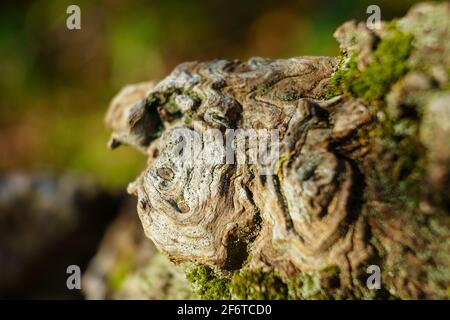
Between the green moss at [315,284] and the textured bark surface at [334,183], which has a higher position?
the textured bark surface at [334,183]

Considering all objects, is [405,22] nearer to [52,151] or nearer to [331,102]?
[331,102]

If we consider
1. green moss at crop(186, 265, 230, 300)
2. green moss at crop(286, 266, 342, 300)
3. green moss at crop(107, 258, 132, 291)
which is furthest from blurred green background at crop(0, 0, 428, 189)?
green moss at crop(286, 266, 342, 300)

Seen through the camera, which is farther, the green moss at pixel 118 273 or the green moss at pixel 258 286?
the green moss at pixel 118 273

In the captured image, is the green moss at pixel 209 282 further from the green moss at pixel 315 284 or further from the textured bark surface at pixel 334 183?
the green moss at pixel 315 284

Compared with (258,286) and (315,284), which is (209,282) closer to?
(258,286)

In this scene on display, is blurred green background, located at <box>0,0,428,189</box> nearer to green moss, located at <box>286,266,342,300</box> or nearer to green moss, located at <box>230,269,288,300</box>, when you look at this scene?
green moss, located at <box>230,269,288,300</box>

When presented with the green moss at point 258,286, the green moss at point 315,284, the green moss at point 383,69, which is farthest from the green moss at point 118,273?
the green moss at point 383,69
